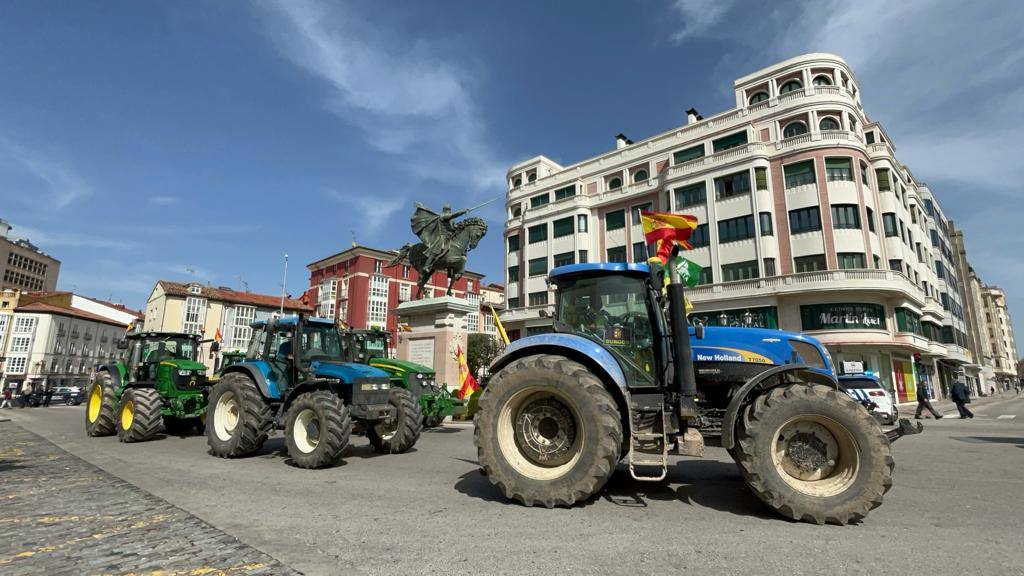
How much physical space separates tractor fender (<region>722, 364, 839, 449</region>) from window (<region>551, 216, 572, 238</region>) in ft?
115

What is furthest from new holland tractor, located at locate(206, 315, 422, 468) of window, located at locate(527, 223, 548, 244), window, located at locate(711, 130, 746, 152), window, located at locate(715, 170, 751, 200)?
window, located at locate(527, 223, 548, 244)

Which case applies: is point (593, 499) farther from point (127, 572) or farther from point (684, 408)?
point (127, 572)

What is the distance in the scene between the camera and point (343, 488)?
19.6ft

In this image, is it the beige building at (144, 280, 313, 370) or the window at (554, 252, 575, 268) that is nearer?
the window at (554, 252, 575, 268)

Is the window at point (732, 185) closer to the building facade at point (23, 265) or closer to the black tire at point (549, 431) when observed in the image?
→ the black tire at point (549, 431)

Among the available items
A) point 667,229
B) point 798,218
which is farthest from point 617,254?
point 667,229

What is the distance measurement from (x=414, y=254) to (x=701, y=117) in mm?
29385

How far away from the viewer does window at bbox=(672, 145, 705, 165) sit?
34594mm

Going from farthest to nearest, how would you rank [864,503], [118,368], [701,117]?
[701,117]
[118,368]
[864,503]

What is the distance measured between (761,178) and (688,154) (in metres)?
6.14

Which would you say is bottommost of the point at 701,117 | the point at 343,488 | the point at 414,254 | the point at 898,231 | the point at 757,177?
the point at 343,488

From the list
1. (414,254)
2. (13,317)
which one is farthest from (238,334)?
(414,254)

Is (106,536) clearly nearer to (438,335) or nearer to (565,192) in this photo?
(438,335)

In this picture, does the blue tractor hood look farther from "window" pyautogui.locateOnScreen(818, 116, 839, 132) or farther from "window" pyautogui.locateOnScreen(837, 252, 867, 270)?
"window" pyautogui.locateOnScreen(818, 116, 839, 132)
